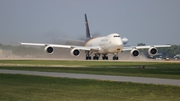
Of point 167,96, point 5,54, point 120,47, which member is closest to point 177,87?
point 167,96

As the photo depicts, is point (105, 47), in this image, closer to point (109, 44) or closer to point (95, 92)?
point (109, 44)

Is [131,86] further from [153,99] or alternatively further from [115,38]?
[115,38]

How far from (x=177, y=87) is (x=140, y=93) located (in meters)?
4.03

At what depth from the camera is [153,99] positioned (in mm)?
22172

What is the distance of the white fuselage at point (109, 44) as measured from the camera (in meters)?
99.7

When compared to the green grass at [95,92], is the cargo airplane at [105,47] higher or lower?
lower

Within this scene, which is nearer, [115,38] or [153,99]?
[153,99]

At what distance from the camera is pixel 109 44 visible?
100938 mm

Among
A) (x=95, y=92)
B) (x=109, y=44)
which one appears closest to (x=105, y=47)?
(x=109, y=44)

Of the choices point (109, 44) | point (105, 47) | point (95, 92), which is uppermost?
point (95, 92)

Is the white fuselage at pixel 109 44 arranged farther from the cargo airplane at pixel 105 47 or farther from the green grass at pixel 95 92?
the green grass at pixel 95 92

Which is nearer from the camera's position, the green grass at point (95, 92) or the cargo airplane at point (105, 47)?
the green grass at point (95, 92)

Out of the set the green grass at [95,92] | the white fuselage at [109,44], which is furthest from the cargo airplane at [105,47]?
the green grass at [95,92]

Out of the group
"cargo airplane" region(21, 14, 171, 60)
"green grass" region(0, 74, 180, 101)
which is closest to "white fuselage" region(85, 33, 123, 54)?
"cargo airplane" region(21, 14, 171, 60)
